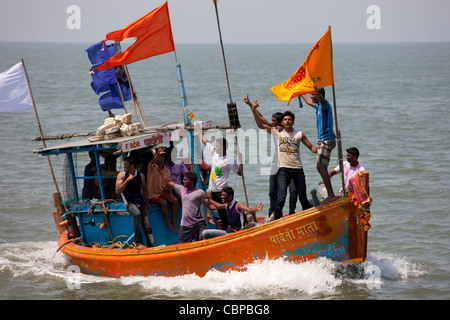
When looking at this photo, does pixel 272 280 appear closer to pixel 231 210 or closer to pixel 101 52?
pixel 231 210

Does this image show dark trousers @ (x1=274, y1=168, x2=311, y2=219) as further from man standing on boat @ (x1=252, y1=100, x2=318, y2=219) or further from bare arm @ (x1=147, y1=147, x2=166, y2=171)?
bare arm @ (x1=147, y1=147, x2=166, y2=171)

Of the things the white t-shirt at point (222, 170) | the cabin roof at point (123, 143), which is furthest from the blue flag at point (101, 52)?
the white t-shirt at point (222, 170)

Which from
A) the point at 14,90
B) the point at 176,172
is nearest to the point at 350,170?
the point at 176,172

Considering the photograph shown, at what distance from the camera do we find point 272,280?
375 inches

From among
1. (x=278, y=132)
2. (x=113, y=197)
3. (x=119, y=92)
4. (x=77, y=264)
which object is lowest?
(x=77, y=264)

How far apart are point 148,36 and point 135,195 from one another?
2.74 meters

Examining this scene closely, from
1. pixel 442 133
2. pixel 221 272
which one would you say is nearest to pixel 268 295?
pixel 221 272

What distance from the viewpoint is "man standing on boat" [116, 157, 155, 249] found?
9.83 m

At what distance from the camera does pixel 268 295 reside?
9836mm

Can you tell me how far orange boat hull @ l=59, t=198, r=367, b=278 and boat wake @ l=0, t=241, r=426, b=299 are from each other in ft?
0.51

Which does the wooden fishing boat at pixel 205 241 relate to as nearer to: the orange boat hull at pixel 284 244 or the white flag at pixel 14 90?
the orange boat hull at pixel 284 244

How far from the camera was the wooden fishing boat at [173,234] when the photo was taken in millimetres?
9094

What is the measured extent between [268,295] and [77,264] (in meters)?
3.49

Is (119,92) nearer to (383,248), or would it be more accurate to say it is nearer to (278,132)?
(278,132)
